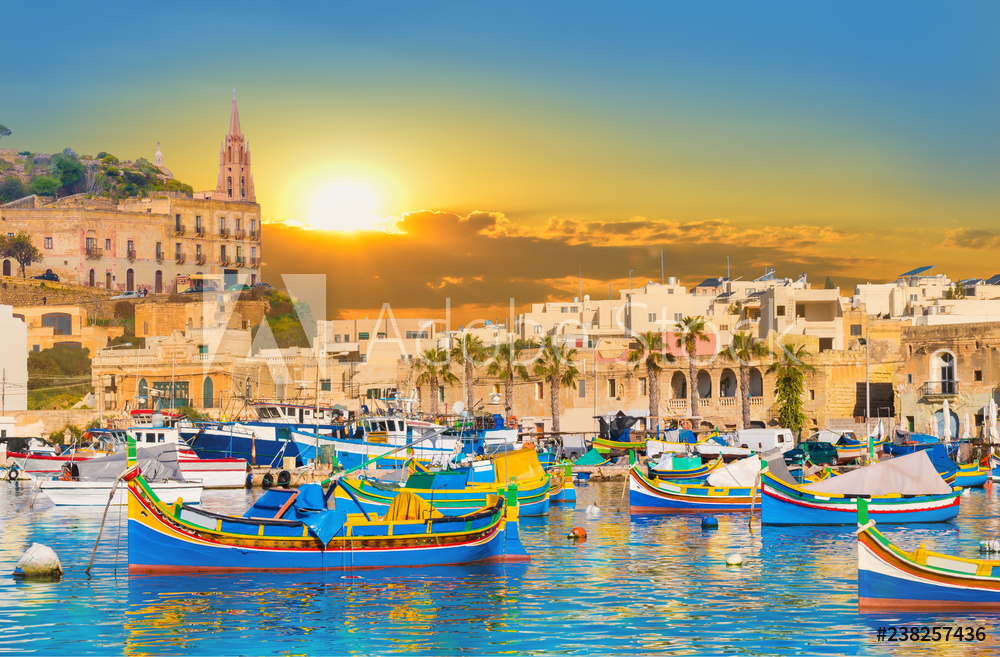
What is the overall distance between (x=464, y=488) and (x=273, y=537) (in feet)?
31.1

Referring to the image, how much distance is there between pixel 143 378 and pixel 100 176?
65.5 m

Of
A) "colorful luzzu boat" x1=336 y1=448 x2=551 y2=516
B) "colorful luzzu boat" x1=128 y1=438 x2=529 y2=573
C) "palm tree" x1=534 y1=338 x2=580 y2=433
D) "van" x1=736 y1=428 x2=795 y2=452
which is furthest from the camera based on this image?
"palm tree" x1=534 y1=338 x2=580 y2=433

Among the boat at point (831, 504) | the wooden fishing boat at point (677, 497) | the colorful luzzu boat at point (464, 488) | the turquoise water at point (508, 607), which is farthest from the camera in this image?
the wooden fishing boat at point (677, 497)

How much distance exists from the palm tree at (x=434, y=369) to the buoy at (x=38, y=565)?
170 ft

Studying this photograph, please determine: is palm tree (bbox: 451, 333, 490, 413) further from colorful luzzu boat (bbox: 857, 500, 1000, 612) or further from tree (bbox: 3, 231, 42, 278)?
tree (bbox: 3, 231, 42, 278)

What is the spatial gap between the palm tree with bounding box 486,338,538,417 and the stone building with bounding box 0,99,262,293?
53.4m

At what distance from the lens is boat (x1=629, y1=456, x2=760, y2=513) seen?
3781 centimetres

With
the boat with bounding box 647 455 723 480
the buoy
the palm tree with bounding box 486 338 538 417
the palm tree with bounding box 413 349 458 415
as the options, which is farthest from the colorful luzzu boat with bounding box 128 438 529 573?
the palm tree with bounding box 413 349 458 415

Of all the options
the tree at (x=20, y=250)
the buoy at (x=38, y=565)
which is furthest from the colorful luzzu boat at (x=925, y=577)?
the tree at (x=20, y=250)

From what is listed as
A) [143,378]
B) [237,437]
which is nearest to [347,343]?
[143,378]

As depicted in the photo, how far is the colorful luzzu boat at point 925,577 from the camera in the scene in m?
18.5

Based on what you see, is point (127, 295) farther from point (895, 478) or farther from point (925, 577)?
point (925, 577)

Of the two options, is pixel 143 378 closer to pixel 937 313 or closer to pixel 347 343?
pixel 347 343

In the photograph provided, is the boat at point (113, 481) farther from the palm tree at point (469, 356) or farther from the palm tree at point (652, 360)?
the palm tree at point (652, 360)
